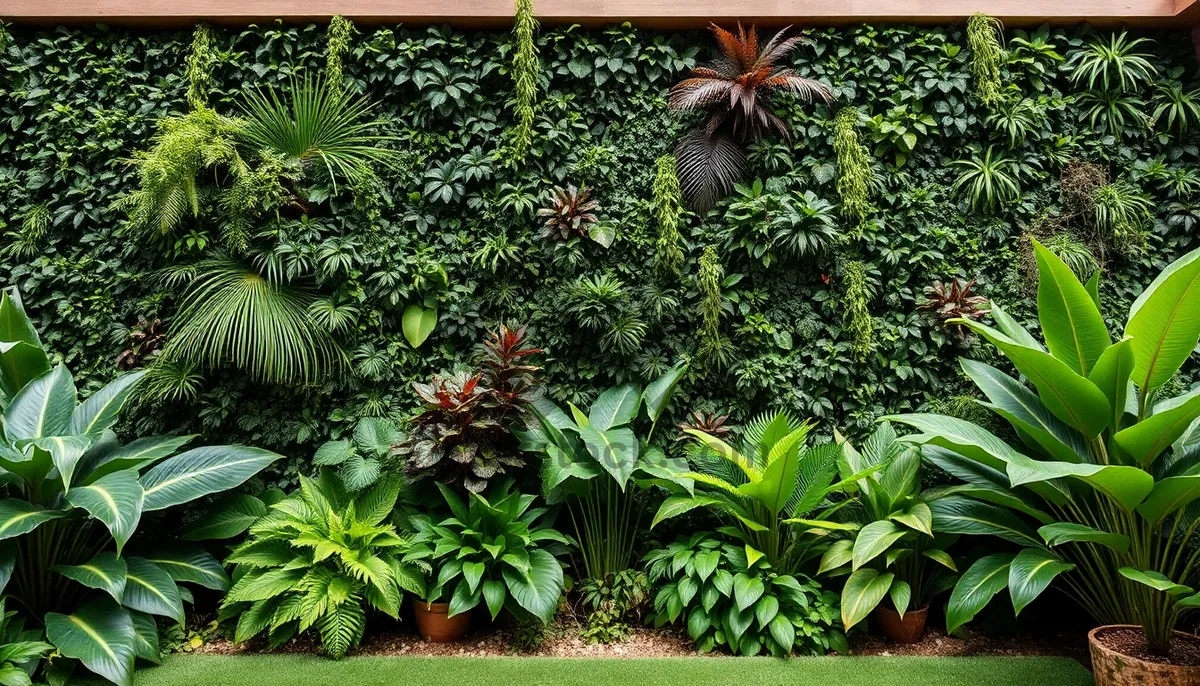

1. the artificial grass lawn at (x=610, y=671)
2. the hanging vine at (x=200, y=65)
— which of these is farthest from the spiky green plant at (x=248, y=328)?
the artificial grass lawn at (x=610, y=671)

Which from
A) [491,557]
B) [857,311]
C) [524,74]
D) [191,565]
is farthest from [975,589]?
[191,565]

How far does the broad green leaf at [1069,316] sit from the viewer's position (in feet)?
9.94

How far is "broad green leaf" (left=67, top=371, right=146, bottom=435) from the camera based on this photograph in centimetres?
332

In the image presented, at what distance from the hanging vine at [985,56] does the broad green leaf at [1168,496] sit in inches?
Answer: 95.4

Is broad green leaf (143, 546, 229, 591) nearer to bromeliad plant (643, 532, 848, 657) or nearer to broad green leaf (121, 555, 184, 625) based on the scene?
broad green leaf (121, 555, 184, 625)

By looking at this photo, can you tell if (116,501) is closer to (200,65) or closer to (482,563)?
(482,563)

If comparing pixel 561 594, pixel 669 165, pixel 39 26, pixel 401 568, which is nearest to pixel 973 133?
pixel 669 165

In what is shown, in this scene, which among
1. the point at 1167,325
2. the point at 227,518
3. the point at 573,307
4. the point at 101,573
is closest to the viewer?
the point at 1167,325

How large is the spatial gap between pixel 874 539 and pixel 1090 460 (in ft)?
3.41

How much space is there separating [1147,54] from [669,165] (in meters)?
2.99

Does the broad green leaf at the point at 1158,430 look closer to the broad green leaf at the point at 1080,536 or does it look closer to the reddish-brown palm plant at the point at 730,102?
the broad green leaf at the point at 1080,536

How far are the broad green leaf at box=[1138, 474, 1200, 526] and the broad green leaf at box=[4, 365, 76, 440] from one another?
4.74 metres

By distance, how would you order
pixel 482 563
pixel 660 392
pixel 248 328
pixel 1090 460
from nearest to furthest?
pixel 1090 460
pixel 482 563
pixel 248 328
pixel 660 392

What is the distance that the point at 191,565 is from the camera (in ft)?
10.9
